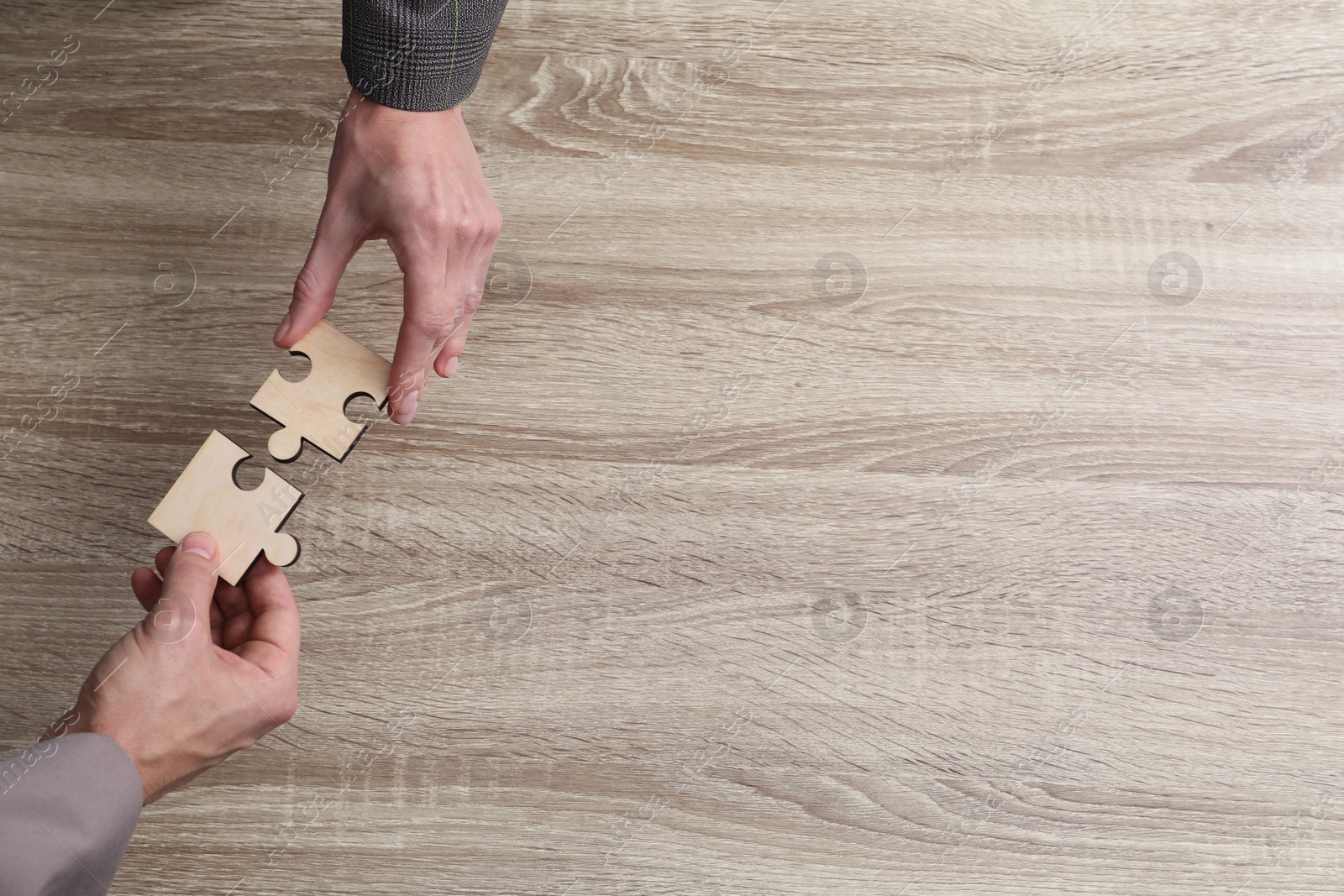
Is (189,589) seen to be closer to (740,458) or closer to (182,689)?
(182,689)

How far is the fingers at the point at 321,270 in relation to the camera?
108 cm

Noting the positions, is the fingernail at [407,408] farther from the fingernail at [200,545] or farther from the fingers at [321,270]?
the fingernail at [200,545]

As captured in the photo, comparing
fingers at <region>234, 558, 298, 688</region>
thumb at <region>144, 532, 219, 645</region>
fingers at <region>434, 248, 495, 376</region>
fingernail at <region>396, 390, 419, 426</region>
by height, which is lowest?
fingers at <region>234, 558, 298, 688</region>

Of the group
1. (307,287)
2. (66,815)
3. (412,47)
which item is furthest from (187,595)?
(412,47)

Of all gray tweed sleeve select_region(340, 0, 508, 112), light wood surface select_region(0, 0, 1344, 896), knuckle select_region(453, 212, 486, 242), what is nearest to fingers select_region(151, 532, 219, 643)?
light wood surface select_region(0, 0, 1344, 896)

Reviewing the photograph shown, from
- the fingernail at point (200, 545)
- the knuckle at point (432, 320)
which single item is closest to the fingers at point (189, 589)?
the fingernail at point (200, 545)

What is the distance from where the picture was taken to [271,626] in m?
1.13

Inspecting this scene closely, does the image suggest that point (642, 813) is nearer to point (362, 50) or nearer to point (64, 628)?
point (64, 628)

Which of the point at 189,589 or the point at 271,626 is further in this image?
the point at 271,626

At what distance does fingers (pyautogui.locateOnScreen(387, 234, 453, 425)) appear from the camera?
3.49 feet

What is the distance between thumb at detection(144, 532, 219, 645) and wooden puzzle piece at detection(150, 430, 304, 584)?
17 mm

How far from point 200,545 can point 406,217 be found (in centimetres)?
48

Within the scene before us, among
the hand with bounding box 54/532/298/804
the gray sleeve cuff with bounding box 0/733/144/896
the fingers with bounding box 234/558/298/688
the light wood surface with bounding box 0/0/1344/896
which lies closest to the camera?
the gray sleeve cuff with bounding box 0/733/144/896

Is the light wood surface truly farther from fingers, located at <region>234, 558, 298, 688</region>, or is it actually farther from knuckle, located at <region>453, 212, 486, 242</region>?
knuckle, located at <region>453, 212, 486, 242</region>
